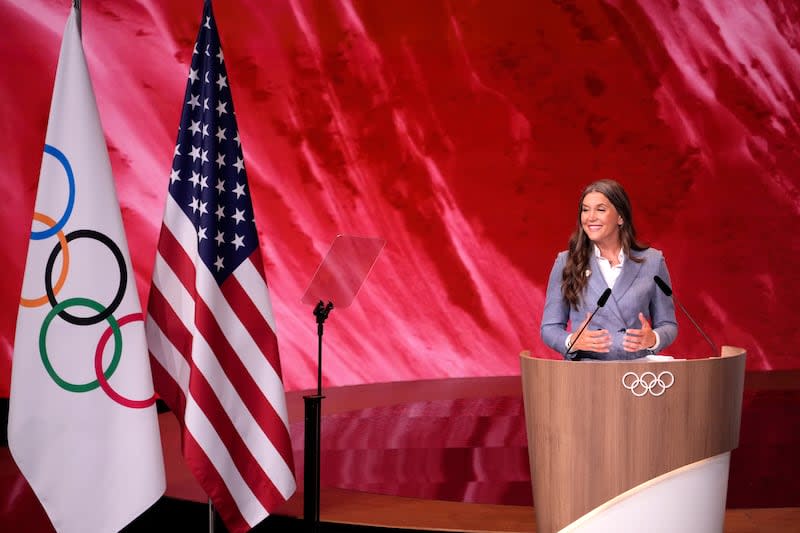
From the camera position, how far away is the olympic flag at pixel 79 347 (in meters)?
2.61

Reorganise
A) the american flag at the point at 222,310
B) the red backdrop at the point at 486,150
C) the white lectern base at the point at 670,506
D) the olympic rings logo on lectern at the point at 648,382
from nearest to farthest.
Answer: the white lectern base at the point at 670,506
the olympic rings logo on lectern at the point at 648,382
the american flag at the point at 222,310
the red backdrop at the point at 486,150

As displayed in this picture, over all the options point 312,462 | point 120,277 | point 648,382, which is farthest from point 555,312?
point 120,277

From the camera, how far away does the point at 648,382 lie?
2730mm

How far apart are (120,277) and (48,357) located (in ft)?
1.01

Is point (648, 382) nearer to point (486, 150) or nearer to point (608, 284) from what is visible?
point (608, 284)

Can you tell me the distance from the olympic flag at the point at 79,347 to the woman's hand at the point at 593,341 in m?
1.35

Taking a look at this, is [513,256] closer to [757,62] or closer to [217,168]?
[757,62]

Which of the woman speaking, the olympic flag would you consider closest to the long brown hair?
the woman speaking

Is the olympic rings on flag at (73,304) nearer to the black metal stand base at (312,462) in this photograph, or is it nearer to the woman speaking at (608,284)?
the black metal stand base at (312,462)

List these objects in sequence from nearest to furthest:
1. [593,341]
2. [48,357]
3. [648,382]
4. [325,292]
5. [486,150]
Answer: [48,357]
[648,382]
[593,341]
[325,292]
[486,150]

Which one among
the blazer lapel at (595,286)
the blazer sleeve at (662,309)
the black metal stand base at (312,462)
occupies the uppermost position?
the blazer lapel at (595,286)

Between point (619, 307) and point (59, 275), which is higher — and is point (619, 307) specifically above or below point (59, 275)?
below

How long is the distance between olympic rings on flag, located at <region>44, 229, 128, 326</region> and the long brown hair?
1.46 metres

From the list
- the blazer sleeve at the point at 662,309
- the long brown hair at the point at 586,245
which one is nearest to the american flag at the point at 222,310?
the long brown hair at the point at 586,245
